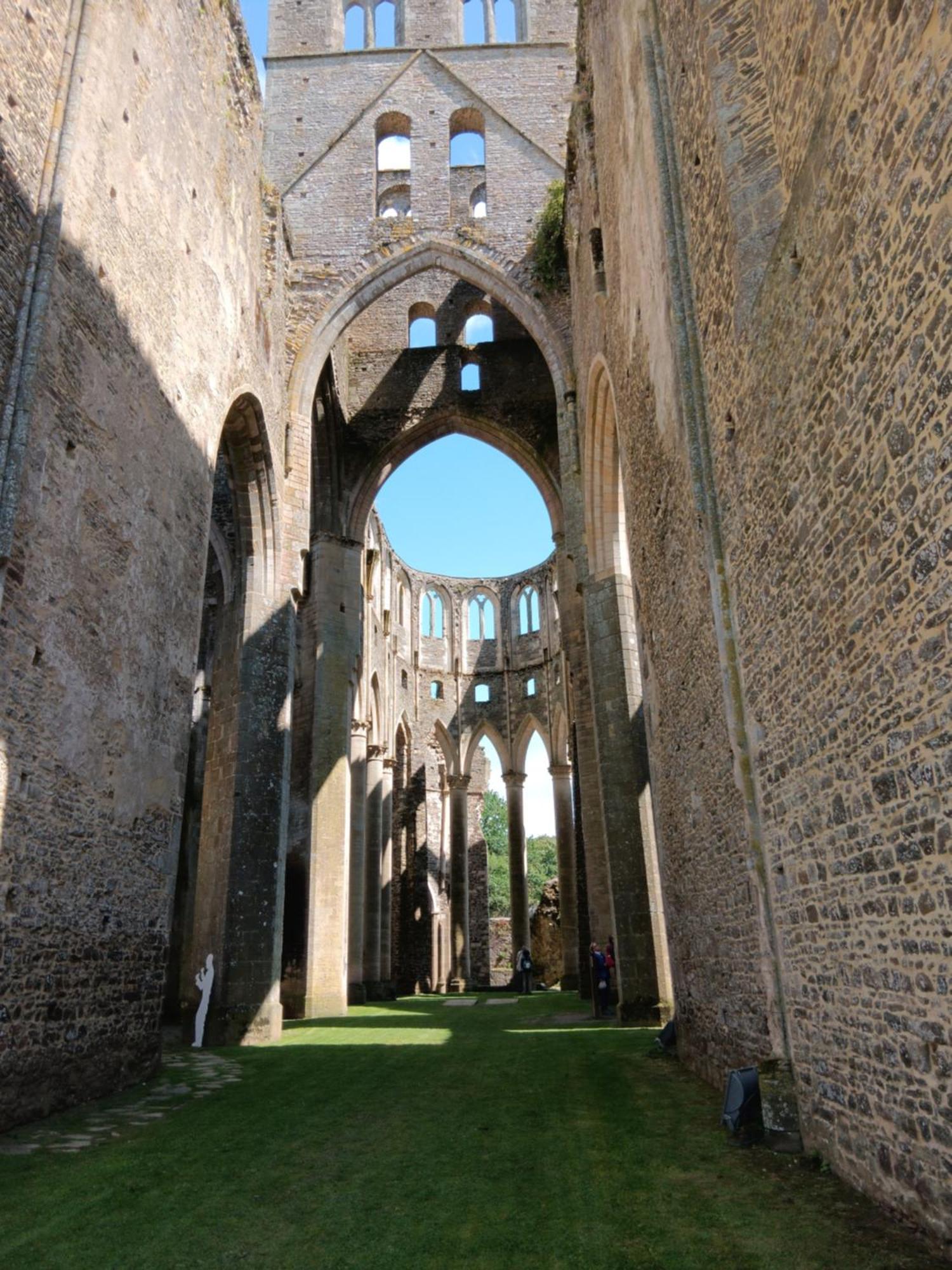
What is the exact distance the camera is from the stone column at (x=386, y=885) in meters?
20.7

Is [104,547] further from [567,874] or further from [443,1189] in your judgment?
[567,874]

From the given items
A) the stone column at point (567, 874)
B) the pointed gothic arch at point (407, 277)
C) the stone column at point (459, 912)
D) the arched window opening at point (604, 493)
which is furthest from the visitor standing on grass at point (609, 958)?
the stone column at point (459, 912)

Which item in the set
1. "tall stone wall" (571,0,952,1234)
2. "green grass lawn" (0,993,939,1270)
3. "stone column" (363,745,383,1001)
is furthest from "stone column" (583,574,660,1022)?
"stone column" (363,745,383,1001)

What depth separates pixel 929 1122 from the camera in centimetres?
336

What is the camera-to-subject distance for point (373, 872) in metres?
21.2

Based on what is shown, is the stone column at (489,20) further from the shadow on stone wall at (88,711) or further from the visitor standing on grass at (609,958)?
the visitor standing on grass at (609,958)

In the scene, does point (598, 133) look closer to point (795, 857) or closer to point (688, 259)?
point (688, 259)

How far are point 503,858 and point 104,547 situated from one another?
146 feet

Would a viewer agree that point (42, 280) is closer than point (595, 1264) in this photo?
No

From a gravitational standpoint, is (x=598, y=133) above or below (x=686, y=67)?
above

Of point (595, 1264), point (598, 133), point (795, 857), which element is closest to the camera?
point (595, 1264)

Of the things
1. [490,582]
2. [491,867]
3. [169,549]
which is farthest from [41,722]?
[491,867]

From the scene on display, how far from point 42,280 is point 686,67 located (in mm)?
4987

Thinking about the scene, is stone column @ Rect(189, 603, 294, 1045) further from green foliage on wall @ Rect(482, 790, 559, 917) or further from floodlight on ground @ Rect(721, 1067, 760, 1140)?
green foliage on wall @ Rect(482, 790, 559, 917)
